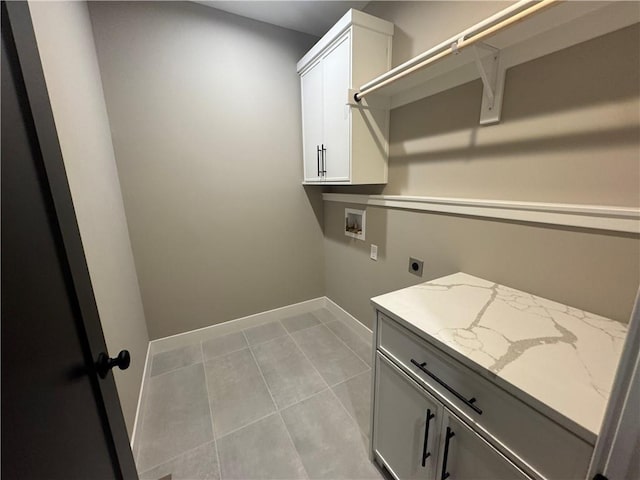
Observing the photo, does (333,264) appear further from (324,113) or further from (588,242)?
(588,242)

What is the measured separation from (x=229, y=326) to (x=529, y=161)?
2545 mm

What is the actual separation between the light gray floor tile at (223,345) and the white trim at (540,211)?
1.83m

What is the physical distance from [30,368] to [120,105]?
80.8 inches

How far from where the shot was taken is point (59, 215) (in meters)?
0.59

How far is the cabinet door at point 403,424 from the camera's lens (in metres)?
0.96

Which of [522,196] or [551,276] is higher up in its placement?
[522,196]

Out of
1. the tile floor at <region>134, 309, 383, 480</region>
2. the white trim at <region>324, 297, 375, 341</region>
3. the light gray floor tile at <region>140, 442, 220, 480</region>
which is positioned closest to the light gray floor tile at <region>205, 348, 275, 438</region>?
the tile floor at <region>134, 309, 383, 480</region>

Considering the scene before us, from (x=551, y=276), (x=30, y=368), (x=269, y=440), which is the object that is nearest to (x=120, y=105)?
(x=30, y=368)

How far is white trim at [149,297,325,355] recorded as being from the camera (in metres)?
2.27

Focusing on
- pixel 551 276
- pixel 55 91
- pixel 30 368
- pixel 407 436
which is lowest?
pixel 407 436

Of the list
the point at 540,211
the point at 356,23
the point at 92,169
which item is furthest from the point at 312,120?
the point at 540,211

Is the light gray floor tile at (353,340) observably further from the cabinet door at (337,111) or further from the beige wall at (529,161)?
the cabinet door at (337,111)

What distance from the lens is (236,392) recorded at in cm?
181

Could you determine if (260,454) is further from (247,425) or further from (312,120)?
(312,120)
